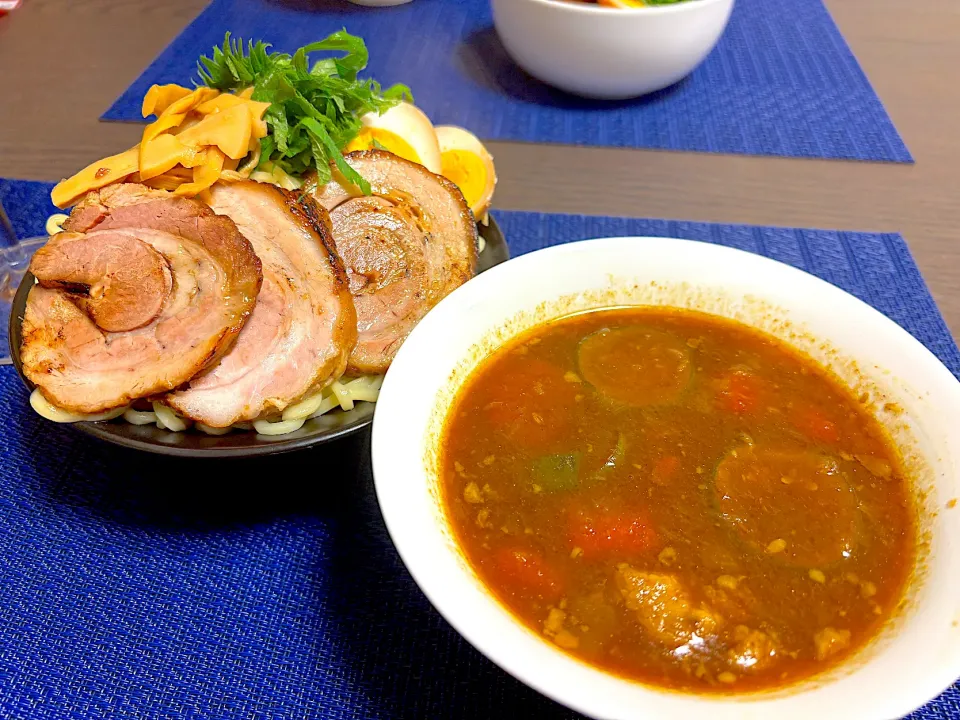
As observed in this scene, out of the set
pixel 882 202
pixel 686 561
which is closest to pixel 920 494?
pixel 686 561

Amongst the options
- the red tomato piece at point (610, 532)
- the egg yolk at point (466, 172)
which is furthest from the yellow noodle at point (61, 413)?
the egg yolk at point (466, 172)

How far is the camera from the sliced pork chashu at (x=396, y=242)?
1.90 m

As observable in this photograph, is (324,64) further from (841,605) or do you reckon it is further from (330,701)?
(841,605)

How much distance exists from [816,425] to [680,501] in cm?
38

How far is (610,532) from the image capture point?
4.24 ft

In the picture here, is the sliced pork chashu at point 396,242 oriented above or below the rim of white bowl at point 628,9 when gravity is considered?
below

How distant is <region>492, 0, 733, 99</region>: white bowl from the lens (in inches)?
112

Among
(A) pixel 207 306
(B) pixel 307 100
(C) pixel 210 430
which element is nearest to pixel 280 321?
(A) pixel 207 306

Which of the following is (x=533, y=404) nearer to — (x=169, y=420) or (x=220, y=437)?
(x=220, y=437)

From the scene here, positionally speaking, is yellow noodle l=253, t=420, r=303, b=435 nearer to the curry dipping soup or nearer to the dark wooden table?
the curry dipping soup

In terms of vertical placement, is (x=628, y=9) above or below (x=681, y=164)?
above

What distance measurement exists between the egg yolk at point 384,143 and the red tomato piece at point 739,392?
4.02ft

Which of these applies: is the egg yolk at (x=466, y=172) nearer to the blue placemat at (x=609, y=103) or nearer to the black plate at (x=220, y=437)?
the blue placemat at (x=609, y=103)

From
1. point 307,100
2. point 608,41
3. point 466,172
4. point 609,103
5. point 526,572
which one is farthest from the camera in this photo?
point 609,103
